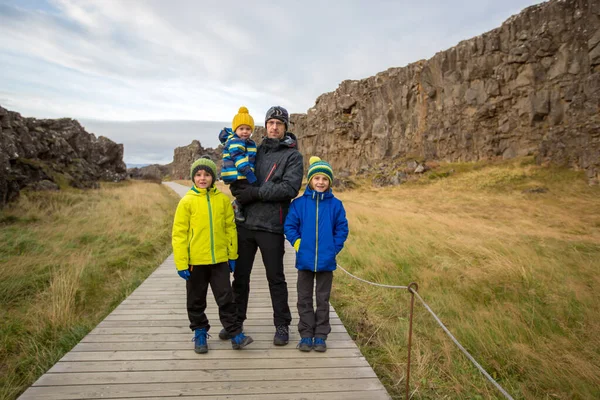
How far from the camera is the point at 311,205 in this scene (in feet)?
11.3

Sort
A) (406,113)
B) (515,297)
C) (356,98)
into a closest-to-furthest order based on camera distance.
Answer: (515,297), (406,113), (356,98)

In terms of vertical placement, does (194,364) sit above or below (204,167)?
below

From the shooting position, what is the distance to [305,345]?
3412 mm

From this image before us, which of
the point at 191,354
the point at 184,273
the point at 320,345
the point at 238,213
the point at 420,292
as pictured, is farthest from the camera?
the point at 420,292

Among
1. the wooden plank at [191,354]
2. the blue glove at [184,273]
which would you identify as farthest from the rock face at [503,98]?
the blue glove at [184,273]

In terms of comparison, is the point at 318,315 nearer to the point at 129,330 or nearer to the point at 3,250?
the point at 129,330

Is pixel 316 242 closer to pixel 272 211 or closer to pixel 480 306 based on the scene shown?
pixel 272 211

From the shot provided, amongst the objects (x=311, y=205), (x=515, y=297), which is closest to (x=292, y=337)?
(x=311, y=205)

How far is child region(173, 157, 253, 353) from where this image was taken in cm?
326

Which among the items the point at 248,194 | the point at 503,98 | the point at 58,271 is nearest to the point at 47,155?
the point at 58,271

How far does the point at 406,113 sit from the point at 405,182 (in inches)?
492

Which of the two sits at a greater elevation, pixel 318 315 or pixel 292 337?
pixel 318 315

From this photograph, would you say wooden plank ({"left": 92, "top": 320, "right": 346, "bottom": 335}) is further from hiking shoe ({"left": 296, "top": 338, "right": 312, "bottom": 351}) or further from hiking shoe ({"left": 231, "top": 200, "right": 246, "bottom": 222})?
hiking shoe ({"left": 231, "top": 200, "right": 246, "bottom": 222})

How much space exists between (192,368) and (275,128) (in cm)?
242
